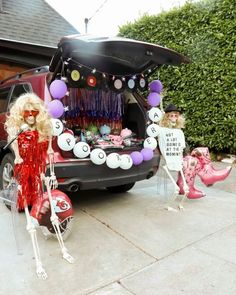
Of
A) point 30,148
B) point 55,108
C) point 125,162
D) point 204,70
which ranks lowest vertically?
point 125,162

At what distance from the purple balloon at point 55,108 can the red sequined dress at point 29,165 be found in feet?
1.97

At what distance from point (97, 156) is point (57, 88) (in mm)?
908

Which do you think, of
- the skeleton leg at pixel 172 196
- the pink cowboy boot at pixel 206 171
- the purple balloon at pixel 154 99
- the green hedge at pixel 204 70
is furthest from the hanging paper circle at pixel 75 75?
the green hedge at pixel 204 70

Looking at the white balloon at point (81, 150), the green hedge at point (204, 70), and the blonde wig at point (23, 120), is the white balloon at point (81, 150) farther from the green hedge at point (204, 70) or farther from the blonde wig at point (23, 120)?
the green hedge at point (204, 70)

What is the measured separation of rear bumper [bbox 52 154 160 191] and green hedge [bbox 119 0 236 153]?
11.0 ft

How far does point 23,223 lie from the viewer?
385 cm

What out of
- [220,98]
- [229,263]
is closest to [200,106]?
[220,98]

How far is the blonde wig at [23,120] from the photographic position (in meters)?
2.98

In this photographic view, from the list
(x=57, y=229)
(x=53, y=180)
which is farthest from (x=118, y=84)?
(x=57, y=229)

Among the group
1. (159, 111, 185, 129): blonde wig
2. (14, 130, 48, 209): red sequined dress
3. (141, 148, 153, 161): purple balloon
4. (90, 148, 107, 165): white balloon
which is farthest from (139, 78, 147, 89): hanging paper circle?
(14, 130, 48, 209): red sequined dress

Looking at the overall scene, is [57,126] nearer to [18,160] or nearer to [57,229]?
[18,160]

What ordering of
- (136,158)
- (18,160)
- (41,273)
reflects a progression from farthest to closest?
1. (136,158)
2. (18,160)
3. (41,273)

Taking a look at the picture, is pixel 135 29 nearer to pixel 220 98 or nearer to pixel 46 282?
pixel 220 98

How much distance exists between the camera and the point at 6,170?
4391mm
